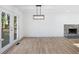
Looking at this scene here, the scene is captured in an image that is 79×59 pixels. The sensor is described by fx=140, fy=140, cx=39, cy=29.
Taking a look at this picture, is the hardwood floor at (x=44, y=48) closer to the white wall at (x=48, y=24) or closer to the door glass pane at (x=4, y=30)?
the door glass pane at (x=4, y=30)

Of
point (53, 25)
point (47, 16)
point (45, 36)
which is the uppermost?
point (47, 16)

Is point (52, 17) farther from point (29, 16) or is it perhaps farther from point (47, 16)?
point (29, 16)

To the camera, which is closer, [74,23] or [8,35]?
[8,35]

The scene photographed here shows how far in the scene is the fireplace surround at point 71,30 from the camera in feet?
42.2

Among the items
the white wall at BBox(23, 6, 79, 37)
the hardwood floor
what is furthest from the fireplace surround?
the hardwood floor

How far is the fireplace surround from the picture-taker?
12.9 m

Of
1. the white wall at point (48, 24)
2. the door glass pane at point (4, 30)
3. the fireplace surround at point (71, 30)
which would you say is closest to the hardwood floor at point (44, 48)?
the door glass pane at point (4, 30)

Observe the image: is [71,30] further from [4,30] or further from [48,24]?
[4,30]

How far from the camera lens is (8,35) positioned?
7293 millimetres
